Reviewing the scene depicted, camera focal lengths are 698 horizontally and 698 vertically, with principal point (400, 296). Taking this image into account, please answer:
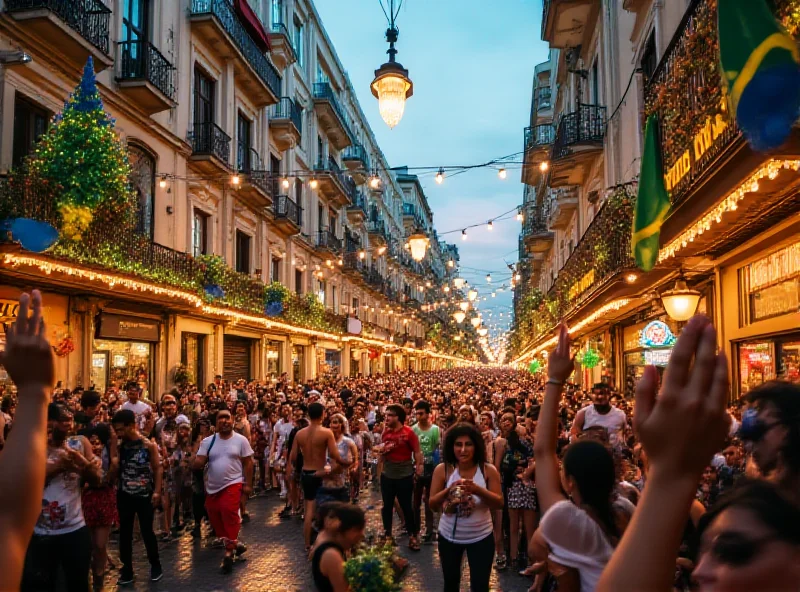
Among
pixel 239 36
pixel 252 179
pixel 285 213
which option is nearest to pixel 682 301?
pixel 252 179


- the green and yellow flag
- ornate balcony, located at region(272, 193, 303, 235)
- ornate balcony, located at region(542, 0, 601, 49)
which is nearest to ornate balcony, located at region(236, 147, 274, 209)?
ornate balcony, located at region(272, 193, 303, 235)

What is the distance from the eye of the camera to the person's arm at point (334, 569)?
383 cm

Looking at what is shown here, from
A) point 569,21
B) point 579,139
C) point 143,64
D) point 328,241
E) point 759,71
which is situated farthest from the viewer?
point 328,241

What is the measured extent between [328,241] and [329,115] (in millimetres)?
6782

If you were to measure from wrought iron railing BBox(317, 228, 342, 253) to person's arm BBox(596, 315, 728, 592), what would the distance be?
3504 centimetres

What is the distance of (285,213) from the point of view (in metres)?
29.1

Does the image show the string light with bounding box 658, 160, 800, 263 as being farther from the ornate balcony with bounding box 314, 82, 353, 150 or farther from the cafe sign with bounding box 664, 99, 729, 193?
the ornate balcony with bounding box 314, 82, 353, 150

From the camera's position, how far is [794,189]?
6.66 m

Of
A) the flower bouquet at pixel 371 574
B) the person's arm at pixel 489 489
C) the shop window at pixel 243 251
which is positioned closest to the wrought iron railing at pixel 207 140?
the shop window at pixel 243 251

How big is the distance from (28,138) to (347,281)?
31.4 meters

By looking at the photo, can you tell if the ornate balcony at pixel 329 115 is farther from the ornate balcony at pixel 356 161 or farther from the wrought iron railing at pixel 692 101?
the wrought iron railing at pixel 692 101

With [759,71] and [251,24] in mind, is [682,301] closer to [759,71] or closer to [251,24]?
[759,71]

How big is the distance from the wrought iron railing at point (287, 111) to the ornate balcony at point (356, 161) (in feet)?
34.6

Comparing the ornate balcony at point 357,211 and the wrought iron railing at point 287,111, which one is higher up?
the wrought iron railing at point 287,111
